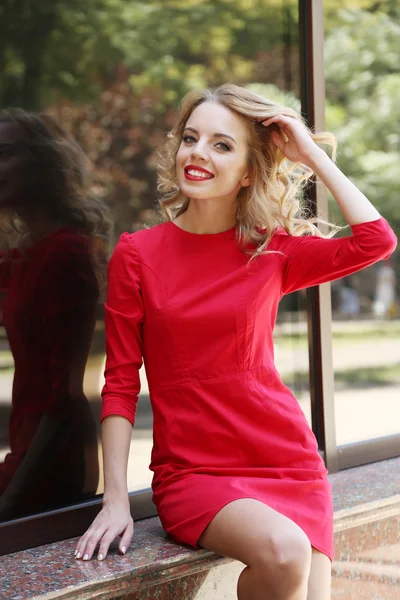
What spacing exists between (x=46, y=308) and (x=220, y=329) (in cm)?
63

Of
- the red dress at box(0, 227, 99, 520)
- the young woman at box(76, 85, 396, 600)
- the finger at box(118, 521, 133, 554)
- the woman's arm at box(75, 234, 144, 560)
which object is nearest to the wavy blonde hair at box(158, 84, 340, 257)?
the young woman at box(76, 85, 396, 600)

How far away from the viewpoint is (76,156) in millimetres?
2842

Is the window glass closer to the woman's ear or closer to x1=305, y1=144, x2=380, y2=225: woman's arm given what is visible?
the woman's ear

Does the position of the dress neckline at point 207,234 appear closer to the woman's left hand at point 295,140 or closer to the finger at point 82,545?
the woman's left hand at point 295,140

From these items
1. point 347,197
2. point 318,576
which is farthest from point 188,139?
point 318,576

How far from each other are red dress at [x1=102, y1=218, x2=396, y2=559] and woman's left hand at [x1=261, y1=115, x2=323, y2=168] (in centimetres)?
25

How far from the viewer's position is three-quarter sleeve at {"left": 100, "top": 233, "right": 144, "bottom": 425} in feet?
7.76

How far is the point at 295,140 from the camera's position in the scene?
98.7 inches

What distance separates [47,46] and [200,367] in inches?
46.0

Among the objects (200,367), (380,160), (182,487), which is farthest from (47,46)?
(380,160)

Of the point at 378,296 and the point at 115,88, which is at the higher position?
the point at 115,88

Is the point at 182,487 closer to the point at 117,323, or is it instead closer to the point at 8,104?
the point at 117,323

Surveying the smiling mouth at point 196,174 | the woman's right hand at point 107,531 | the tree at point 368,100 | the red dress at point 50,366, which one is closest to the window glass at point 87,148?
the red dress at point 50,366

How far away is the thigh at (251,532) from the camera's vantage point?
83.9 inches
